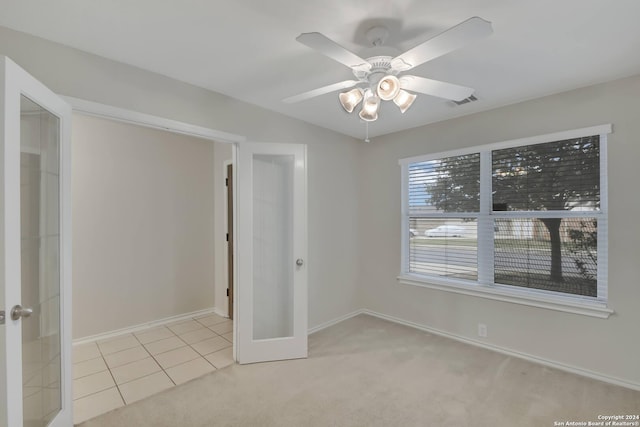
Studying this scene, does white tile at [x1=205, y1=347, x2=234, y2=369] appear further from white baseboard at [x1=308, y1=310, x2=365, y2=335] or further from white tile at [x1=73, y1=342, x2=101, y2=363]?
white tile at [x1=73, y1=342, x2=101, y2=363]

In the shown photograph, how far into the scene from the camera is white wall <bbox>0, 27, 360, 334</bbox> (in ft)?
6.17

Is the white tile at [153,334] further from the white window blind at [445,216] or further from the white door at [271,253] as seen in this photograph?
the white window blind at [445,216]

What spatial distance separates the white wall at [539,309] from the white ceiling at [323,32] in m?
0.26

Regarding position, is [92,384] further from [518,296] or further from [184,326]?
[518,296]

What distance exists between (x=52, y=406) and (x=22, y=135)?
157 cm

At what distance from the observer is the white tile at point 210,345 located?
3036 millimetres

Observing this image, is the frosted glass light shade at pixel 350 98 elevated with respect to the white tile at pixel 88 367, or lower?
elevated

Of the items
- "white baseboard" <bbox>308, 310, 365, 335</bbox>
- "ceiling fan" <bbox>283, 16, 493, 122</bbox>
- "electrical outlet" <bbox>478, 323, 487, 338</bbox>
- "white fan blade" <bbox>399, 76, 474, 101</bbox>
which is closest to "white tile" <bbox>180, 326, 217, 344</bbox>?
"white baseboard" <bbox>308, 310, 365, 335</bbox>

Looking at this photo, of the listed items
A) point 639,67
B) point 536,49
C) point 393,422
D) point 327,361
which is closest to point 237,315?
point 327,361

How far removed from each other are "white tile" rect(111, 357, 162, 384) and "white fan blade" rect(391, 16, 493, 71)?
313 centimetres

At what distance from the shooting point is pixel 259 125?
3018 mm

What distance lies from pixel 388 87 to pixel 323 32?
0.55 m

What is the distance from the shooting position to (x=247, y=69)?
2.23 metres

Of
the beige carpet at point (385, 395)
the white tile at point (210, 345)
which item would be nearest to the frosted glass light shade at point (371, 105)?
the beige carpet at point (385, 395)
